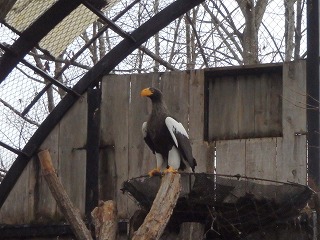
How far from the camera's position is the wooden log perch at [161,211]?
240 inches

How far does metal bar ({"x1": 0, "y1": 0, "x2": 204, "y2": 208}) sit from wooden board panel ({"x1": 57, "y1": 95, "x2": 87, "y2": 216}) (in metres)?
0.07

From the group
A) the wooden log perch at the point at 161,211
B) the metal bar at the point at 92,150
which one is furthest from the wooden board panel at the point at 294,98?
the wooden log perch at the point at 161,211

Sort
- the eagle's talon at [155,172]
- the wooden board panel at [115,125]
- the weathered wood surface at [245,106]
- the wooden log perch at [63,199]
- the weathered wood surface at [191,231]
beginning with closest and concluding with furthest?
the wooden log perch at [63,199]
the weathered wood surface at [191,231]
the eagle's talon at [155,172]
the weathered wood surface at [245,106]
the wooden board panel at [115,125]

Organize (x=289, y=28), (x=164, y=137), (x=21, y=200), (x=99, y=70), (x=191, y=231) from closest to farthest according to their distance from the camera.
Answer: (x=191, y=231), (x=164, y=137), (x=99, y=70), (x=21, y=200), (x=289, y=28)

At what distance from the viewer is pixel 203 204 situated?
748 centimetres

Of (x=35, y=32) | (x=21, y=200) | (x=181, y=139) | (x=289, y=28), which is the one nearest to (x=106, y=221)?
(x=181, y=139)

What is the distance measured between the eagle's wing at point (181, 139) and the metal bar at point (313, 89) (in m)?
0.87

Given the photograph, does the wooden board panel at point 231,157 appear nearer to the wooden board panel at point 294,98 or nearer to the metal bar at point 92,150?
the wooden board panel at point 294,98

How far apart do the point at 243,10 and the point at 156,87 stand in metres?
3.64

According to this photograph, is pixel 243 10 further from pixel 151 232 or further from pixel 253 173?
pixel 151 232

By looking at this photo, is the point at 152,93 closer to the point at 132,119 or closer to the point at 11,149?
the point at 132,119

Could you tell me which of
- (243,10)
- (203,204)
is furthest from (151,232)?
(243,10)

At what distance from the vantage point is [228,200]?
7465mm

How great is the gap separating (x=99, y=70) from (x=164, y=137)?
847mm
